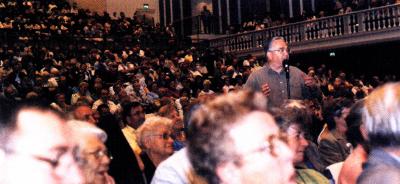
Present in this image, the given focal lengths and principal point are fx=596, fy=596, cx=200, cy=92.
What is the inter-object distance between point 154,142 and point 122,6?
71.4 ft

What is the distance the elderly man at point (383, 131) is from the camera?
7.09 feet

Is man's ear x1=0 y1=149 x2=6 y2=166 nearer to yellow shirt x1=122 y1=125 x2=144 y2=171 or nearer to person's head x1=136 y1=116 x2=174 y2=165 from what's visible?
person's head x1=136 y1=116 x2=174 y2=165

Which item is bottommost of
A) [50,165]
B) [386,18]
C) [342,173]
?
[342,173]

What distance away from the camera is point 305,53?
18344mm

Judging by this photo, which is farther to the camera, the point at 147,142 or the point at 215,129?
the point at 147,142

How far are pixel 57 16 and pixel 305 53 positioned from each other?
25.5 feet

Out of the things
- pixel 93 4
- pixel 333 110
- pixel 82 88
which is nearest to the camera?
pixel 333 110

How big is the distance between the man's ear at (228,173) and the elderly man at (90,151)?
1.33ft

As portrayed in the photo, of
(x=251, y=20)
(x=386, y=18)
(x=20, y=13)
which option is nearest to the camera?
(x=386, y=18)

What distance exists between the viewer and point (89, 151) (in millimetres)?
1923

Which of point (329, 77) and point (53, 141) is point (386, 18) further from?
point (53, 141)

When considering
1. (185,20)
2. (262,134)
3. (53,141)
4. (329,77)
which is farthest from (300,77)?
(185,20)

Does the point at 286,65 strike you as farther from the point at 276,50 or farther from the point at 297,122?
the point at 297,122

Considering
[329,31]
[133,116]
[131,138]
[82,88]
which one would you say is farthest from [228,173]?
[329,31]
